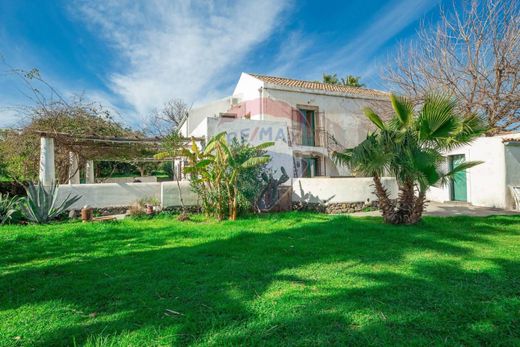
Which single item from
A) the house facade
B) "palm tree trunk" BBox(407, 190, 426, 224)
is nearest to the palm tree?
"palm tree trunk" BBox(407, 190, 426, 224)

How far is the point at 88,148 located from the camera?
15.8 metres

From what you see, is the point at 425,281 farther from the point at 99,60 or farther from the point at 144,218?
the point at 99,60

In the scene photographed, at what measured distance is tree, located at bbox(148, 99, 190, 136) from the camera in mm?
38281

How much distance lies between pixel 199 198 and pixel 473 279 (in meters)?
9.97

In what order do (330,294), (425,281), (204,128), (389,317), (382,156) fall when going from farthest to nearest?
(204,128) < (382,156) < (425,281) < (330,294) < (389,317)

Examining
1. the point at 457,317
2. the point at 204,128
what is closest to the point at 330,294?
the point at 457,317

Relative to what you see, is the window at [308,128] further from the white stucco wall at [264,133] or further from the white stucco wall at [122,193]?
the white stucco wall at [122,193]

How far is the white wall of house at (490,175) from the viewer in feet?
42.5

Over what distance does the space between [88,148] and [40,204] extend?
6275 mm

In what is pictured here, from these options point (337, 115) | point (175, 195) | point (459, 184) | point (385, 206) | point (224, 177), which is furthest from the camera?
point (337, 115)

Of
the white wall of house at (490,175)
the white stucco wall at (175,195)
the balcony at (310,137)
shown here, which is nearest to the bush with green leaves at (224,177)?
the white stucco wall at (175,195)

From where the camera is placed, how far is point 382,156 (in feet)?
27.4

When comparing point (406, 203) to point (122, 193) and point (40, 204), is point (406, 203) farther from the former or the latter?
point (40, 204)

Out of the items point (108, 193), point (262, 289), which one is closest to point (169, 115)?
point (108, 193)
